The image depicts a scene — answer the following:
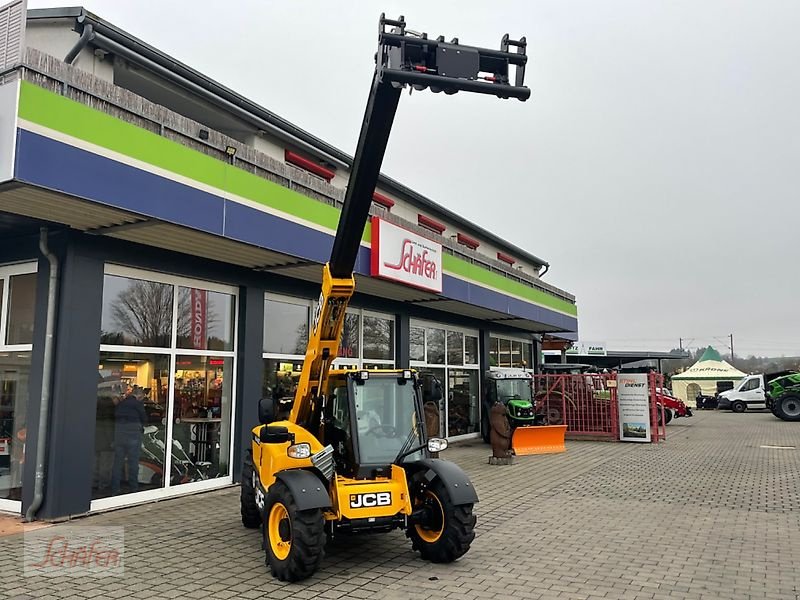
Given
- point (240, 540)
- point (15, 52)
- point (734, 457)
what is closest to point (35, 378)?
point (240, 540)

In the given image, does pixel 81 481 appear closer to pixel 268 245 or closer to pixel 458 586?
pixel 268 245

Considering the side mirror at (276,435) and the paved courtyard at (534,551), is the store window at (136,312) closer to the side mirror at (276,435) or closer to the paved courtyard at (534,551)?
the paved courtyard at (534,551)

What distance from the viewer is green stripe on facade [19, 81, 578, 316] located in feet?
21.5

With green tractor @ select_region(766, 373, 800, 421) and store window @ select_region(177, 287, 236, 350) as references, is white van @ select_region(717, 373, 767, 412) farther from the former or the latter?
store window @ select_region(177, 287, 236, 350)

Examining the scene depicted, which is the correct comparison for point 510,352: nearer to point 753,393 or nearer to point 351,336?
point 351,336

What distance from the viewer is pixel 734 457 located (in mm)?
15258

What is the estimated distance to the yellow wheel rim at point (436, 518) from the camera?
6.23m

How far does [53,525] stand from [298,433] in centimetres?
343

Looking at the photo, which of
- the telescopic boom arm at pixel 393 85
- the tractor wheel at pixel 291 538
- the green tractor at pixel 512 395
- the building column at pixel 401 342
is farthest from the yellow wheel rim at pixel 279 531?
the green tractor at pixel 512 395

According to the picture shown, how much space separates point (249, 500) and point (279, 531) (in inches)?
69.7

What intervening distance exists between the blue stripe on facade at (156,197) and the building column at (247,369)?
1580mm

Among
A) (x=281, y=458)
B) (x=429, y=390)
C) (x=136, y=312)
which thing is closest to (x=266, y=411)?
(x=281, y=458)

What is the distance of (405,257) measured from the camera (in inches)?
486

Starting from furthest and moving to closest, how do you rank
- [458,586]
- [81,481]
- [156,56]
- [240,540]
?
[156,56], [81,481], [240,540], [458,586]
